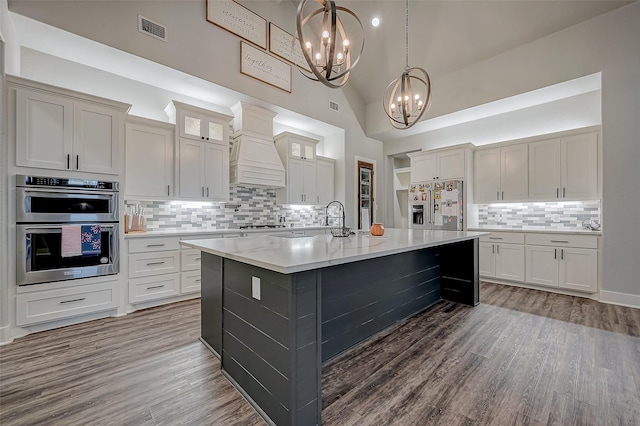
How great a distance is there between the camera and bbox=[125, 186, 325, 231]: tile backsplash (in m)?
3.97

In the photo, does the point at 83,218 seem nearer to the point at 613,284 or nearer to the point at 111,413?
the point at 111,413

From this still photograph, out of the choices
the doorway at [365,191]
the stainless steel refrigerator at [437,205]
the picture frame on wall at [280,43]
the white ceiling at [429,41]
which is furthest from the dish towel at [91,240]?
the stainless steel refrigerator at [437,205]

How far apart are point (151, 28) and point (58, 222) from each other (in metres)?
2.53

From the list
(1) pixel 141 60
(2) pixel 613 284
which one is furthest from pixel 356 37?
(2) pixel 613 284

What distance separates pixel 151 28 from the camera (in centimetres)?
333

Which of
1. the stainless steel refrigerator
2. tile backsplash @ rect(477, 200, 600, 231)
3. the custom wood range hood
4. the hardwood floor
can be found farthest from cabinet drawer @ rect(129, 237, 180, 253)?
tile backsplash @ rect(477, 200, 600, 231)

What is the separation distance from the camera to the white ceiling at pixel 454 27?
384cm

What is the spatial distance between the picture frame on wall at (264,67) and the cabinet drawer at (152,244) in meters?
2.75

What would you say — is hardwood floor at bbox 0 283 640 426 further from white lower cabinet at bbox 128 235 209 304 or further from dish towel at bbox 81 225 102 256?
dish towel at bbox 81 225 102 256

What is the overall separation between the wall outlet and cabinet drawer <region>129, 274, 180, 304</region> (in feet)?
7.97

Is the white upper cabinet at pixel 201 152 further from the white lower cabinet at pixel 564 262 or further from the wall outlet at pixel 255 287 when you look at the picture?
the white lower cabinet at pixel 564 262

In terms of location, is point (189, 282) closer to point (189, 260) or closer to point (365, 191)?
point (189, 260)

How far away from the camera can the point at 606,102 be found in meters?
3.67

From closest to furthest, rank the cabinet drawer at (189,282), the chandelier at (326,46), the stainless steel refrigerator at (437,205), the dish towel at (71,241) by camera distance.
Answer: the chandelier at (326,46) < the dish towel at (71,241) < the cabinet drawer at (189,282) < the stainless steel refrigerator at (437,205)
